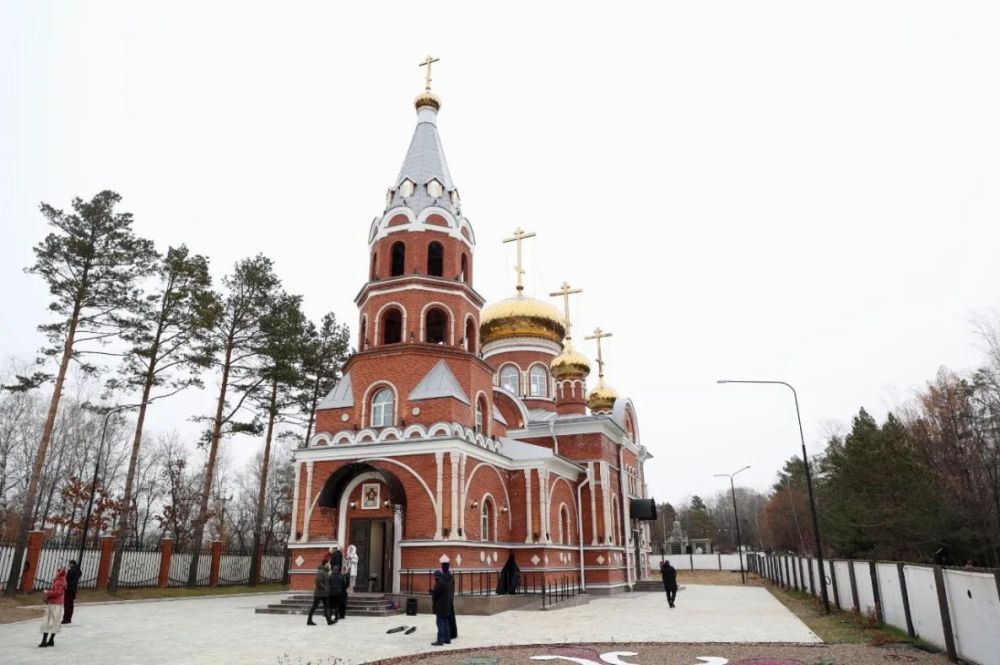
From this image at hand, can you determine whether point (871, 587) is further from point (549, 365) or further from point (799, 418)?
point (549, 365)

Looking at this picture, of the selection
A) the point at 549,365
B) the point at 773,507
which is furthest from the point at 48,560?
the point at 773,507

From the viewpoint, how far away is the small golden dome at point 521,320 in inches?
1267

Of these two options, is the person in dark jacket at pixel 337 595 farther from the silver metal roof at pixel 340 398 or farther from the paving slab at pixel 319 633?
the silver metal roof at pixel 340 398

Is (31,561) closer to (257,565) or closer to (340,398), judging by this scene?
(257,565)

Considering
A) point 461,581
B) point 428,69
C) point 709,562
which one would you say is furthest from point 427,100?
point 709,562

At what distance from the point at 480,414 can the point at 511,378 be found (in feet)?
34.4

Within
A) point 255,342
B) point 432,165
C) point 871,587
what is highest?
point 432,165

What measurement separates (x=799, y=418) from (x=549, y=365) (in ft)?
53.7

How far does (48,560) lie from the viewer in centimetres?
2006

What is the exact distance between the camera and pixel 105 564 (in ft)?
68.9

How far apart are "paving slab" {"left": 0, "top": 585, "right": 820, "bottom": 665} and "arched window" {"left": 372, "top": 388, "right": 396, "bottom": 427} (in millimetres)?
5913

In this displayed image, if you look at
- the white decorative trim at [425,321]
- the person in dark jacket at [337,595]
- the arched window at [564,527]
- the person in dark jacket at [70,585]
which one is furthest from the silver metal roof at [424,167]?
the person in dark jacket at [70,585]

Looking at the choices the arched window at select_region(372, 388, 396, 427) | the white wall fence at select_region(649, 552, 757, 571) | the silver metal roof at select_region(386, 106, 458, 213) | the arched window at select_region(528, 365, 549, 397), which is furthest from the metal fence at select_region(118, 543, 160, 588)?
the white wall fence at select_region(649, 552, 757, 571)

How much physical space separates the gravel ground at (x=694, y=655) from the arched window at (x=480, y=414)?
35.8 feet
